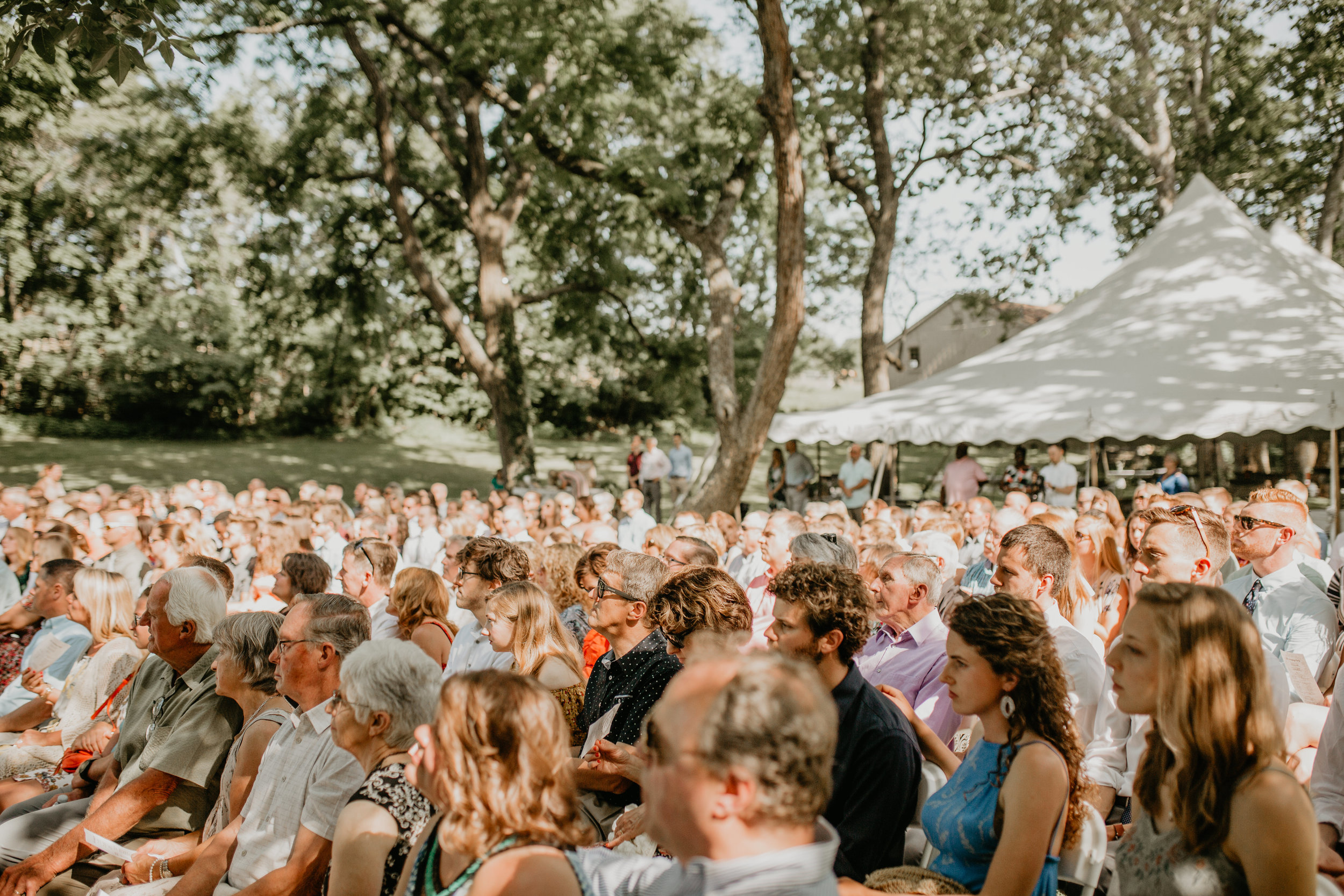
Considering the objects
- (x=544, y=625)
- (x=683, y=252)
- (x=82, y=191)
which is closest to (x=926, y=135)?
(x=683, y=252)

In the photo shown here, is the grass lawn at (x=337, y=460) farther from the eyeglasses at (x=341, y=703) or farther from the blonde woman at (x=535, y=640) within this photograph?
the eyeglasses at (x=341, y=703)

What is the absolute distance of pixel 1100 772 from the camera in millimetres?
3365

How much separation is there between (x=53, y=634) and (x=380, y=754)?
12.5 ft

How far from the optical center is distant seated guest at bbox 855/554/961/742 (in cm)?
385

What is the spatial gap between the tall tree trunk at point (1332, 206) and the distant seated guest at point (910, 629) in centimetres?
1719

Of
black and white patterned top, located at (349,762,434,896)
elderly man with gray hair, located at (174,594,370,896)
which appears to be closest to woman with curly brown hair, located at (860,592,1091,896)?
black and white patterned top, located at (349,762,434,896)

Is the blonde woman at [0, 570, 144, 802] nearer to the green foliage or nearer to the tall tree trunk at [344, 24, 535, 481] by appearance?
the green foliage

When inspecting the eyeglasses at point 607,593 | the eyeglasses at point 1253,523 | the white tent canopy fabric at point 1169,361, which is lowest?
the eyeglasses at point 607,593

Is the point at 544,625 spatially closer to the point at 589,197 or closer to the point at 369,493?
the point at 369,493

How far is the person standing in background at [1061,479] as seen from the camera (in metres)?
12.0

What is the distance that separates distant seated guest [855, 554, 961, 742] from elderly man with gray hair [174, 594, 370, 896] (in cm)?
205

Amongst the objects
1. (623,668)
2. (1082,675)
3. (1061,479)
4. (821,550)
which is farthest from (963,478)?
(623,668)

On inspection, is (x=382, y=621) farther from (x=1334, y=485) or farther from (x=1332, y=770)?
(x=1334, y=485)

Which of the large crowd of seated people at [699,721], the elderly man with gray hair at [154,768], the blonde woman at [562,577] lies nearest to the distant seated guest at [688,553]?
the large crowd of seated people at [699,721]
